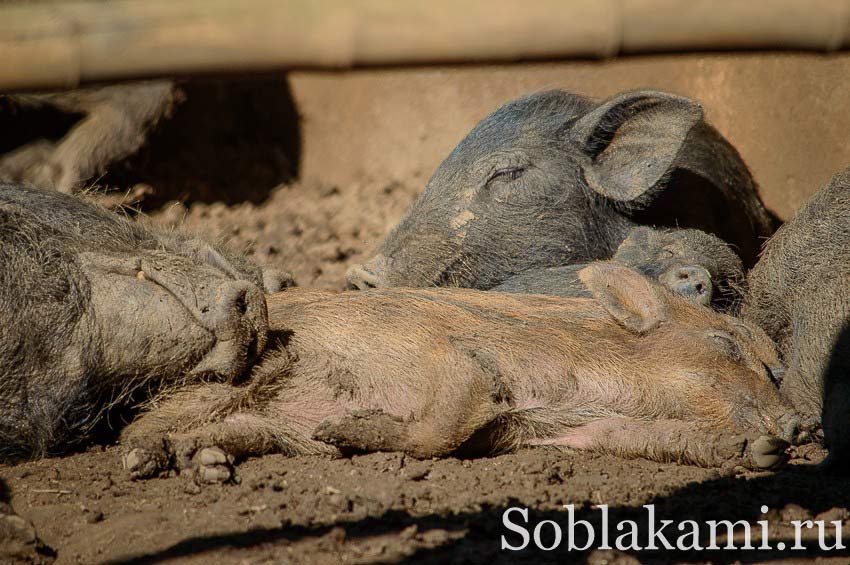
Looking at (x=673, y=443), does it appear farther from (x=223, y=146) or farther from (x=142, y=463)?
(x=223, y=146)

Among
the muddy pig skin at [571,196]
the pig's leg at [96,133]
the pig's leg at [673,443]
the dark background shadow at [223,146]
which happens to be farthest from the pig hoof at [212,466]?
the dark background shadow at [223,146]

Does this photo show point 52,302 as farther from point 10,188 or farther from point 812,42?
point 812,42

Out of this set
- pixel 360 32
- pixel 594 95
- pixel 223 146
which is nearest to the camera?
pixel 360 32

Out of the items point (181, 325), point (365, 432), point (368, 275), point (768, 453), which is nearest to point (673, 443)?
point (768, 453)

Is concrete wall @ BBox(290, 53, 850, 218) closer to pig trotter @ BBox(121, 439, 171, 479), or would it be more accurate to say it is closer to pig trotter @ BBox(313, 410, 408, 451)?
pig trotter @ BBox(313, 410, 408, 451)

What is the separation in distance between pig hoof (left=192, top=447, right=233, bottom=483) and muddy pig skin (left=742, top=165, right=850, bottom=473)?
1.79 metres

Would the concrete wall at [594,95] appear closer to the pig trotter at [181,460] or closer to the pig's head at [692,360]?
the pig's head at [692,360]

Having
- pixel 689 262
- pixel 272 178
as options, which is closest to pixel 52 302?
pixel 689 262

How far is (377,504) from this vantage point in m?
2.80

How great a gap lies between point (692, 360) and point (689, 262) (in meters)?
1.17

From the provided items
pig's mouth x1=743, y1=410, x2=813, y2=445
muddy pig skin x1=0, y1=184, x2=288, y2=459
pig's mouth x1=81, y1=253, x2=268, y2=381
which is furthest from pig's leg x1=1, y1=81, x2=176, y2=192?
pig's mouth x1=743, y1=410, x2=813, y2=445

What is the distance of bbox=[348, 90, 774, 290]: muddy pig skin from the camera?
4828mm

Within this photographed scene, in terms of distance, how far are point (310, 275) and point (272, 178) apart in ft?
7.24

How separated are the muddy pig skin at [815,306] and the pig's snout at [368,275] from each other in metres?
1.58
